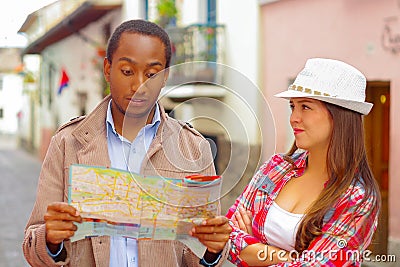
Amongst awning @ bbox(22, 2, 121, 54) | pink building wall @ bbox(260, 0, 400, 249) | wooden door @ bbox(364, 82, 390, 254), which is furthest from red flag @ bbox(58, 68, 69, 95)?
wooden door @ bbox(364, 82, 390, 254)

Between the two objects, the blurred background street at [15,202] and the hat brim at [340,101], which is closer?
the hat brim at [340,101]

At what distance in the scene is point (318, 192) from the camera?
2135 millimetres

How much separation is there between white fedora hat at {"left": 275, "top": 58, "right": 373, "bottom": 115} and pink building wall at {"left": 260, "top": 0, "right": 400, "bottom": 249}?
3.16 metres

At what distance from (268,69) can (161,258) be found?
7668 millimetres

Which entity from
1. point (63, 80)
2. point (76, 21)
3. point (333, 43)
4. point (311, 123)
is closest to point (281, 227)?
point (311, 123)

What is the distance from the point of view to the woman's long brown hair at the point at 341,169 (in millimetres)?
2043

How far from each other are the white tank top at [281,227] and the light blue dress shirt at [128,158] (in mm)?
435

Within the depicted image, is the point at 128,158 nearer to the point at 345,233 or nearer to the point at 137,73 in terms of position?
the point at 137,73

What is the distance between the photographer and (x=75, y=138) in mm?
2002

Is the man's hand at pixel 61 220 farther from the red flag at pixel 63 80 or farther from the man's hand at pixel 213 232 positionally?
the red flag at pixel 63 80

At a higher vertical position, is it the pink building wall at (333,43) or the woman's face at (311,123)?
the pink building wall at (333,43)

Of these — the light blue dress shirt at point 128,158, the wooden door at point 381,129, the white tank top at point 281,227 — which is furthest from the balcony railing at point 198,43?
the light blue dress shirt at point 128,158

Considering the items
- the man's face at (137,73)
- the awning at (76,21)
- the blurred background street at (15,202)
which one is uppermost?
the awning at (76,21)

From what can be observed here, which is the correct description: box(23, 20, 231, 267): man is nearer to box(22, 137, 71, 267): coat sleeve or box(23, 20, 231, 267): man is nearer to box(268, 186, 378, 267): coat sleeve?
box(22, 137, 71, 267): coat sleeve
